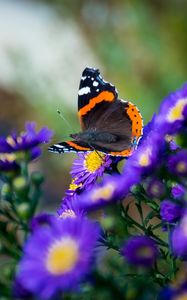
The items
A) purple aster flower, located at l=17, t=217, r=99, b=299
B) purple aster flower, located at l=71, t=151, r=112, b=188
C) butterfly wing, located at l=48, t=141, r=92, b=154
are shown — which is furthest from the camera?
butterfly wing, located at l=48, t=141, r=92, b=154

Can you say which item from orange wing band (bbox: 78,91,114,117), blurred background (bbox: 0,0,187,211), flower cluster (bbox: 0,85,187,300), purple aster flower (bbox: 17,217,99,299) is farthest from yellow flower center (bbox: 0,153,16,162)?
blurred background (bbox: 0,0,187,211)

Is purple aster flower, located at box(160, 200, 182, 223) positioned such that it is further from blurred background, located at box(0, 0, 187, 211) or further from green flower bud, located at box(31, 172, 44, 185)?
blurred background, located at box(0, 0, 187, 211)

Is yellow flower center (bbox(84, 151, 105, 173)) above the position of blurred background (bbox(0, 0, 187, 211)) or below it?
below

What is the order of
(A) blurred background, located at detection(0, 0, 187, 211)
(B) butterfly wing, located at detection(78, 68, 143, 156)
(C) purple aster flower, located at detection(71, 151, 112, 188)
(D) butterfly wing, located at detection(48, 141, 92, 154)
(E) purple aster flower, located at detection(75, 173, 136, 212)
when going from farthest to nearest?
(A) blurred background, located at detection(0, 0, 187, 211)
(B) butterfly wing, located at detection(78, 68, 143, 156)
(D) butterfly wing, located at detection(48, 141, 92, 154)
(C) purple aster flower, located at detection(71, 151, 112, 188)
(E) purple aster flower, located at detection(75, 173, 136, 212)

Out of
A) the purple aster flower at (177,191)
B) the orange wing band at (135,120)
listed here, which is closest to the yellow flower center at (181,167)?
the purple aster flower at (177,191)

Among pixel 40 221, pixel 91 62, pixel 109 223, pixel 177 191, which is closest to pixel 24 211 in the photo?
pixel 40 221

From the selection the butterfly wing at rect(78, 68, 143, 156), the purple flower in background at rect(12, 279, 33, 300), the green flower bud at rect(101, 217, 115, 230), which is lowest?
the purple flower in background at rect(12, 279, 33, 300)

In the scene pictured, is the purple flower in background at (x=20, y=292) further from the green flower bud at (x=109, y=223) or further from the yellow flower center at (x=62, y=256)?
the green flower bud at (x=109, y=223)
